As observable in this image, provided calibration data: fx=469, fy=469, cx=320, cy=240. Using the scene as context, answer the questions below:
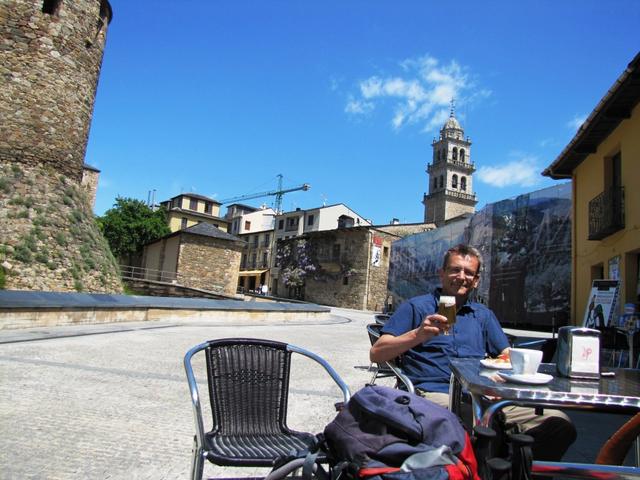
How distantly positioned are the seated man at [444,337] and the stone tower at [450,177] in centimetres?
6854

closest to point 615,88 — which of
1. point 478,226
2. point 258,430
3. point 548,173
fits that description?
point 548,173

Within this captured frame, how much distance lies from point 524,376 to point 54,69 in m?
16.7

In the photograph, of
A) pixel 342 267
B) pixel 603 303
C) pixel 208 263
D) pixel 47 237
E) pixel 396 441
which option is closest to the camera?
pixel 396 441

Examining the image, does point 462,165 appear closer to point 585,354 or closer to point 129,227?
point 129,227

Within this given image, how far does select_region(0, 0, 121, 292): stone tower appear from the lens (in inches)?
517

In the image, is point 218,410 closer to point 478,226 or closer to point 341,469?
point 341,469

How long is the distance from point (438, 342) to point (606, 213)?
10.2 m

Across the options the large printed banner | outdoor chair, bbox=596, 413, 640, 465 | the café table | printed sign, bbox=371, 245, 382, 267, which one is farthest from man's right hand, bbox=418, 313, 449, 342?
printed sign, bbox=371, 245, 382, 267

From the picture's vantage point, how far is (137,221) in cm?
5309

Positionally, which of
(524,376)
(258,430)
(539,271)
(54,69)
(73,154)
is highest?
(54,69)

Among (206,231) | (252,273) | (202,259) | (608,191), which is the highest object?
(206,231)

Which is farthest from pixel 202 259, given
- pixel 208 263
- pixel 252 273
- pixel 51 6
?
pixel 252 273

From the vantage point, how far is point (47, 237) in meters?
13.5

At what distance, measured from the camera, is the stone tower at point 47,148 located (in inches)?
517
